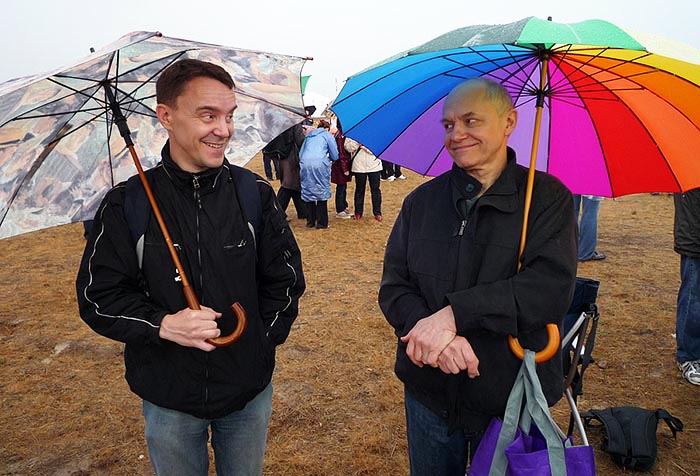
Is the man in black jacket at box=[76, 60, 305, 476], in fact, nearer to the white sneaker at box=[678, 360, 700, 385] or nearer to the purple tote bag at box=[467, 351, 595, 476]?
the purple tote bag at box=[467, 351, 595, 476]

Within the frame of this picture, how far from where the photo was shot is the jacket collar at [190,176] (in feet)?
5.66

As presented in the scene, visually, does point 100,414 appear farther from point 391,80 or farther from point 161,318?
point 391,80

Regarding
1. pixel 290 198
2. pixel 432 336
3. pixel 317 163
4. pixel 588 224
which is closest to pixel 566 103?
pixel 432 336

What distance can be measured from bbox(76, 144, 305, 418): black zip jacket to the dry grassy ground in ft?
5.07

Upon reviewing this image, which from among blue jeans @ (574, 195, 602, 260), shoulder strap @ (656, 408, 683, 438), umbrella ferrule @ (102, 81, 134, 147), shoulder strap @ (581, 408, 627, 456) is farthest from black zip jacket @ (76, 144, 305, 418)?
blue jeans @ (574, 195, 602, 260)

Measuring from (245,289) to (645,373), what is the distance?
141 inches

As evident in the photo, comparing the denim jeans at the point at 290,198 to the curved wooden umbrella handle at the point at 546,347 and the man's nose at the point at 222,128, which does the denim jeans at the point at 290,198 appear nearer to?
the man's nose at the point at 222,128

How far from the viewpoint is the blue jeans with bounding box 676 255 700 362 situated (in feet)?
12.0

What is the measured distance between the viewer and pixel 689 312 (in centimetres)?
369

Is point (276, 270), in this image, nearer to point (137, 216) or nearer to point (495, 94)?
point (137, 216)

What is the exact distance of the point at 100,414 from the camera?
3.62m

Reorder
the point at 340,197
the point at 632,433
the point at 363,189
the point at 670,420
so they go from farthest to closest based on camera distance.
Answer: the point at 340,197, the point at 363,189, the point at 670,420, the point at 632,433

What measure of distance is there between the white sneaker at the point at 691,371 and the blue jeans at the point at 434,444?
9.15ft

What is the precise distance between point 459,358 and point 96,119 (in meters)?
1.75
